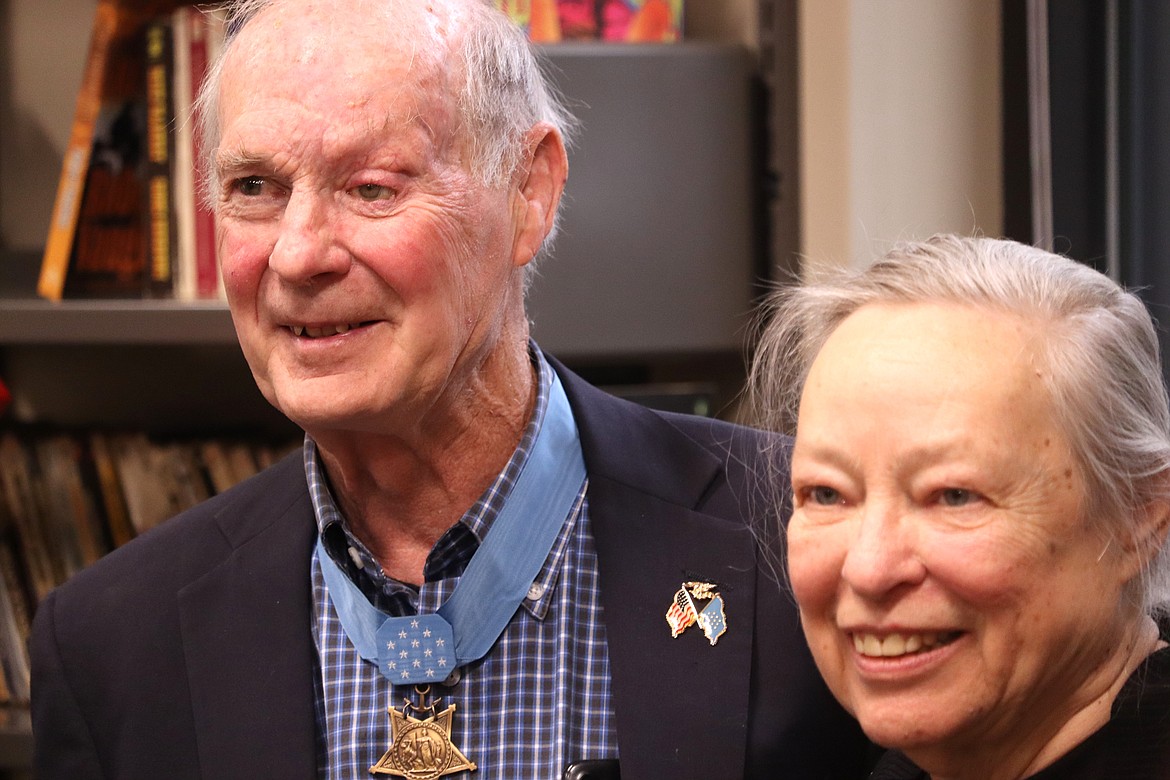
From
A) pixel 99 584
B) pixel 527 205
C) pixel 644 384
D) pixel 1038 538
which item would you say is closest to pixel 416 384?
pixel 527 205

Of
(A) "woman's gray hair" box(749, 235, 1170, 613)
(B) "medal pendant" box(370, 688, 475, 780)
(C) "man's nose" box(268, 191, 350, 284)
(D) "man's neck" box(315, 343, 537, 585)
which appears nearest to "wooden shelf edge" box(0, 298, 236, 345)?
(D) "man's neck" box(315, 343, 537, 585)

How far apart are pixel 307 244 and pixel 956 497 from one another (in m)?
0.61

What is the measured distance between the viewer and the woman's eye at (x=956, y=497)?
939 mm

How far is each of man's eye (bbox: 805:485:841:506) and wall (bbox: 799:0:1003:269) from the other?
0.90m

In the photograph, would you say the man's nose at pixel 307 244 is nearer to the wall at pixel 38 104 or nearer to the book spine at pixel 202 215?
the book spine at pixel 202 215

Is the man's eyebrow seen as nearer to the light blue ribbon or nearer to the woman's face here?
the light blue ribbon

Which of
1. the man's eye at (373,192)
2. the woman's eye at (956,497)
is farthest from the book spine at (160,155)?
the woman's eye at (956,497)

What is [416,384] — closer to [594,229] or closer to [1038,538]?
Answer: [1038,538]

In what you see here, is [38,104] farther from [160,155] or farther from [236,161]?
[236,161]

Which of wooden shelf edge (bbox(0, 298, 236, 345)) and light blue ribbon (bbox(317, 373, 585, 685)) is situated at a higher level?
wooden shelf edge (bbox(0, 298, 236, 345))

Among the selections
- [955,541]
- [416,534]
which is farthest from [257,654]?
[955,541]

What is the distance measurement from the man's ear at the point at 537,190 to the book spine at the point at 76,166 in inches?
34.0

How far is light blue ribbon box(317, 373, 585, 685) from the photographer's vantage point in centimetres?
129

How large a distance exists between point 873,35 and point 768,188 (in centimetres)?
27
